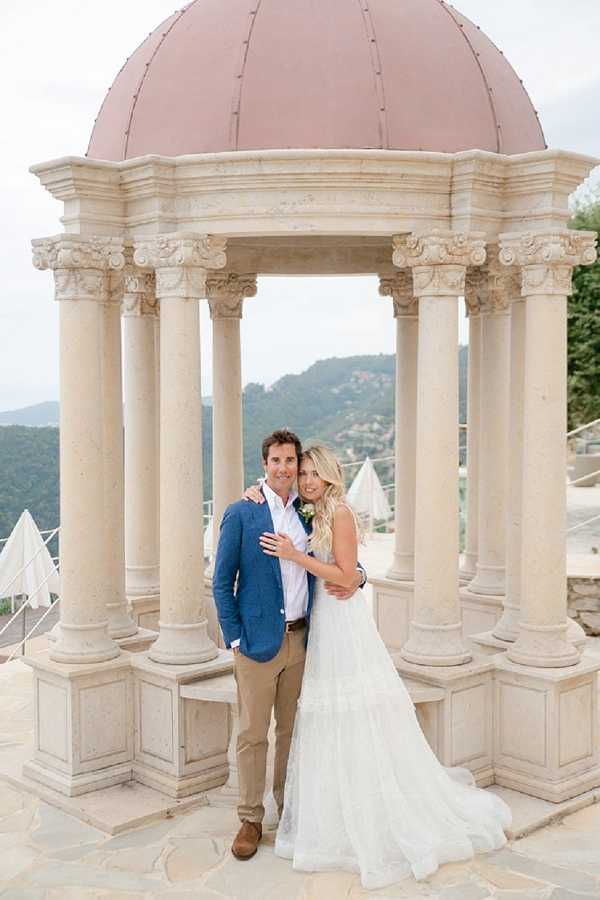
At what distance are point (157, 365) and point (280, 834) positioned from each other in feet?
20.7

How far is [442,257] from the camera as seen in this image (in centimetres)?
898

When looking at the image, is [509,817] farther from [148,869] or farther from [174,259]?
[174,259]

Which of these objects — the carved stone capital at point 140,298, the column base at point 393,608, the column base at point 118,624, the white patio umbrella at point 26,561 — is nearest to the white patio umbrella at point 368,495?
the white patio umbrella at point 26,561

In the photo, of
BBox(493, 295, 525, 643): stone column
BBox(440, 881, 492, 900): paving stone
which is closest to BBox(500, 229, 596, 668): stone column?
BBox(493, 295, 525, 643): stone column

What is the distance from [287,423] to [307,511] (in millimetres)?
46094

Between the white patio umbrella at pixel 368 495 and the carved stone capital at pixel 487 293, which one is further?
the white patio umbrella at pixel 368 495

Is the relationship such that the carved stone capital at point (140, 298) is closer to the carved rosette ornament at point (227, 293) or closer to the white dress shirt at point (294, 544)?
the carved rosette ornament at point (227, 293)

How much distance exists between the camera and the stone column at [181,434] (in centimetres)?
909

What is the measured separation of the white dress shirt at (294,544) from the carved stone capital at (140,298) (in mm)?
4429

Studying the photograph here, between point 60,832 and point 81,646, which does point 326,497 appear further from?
point 60,832

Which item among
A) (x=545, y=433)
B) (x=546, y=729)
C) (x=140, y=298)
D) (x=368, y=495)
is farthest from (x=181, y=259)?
(x=368, y=495)

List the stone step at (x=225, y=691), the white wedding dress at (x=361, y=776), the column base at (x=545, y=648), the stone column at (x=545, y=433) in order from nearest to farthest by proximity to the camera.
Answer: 1. the white wedding dress at (x=361, y=776)
2. the stone step at (x=225, y=691)
3. the stone column at (x=545, y=433)
4. the column base at (x=545, y=648)

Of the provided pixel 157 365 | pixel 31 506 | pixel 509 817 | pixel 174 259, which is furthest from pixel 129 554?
pixel 31 506

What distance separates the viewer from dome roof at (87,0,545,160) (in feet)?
29.4
